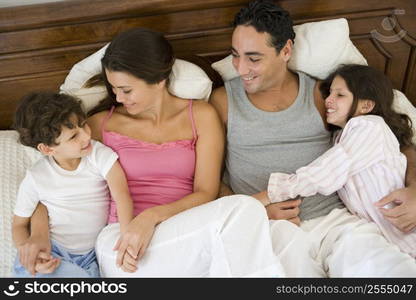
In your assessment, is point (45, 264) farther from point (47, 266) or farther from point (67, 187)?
point (67, 187)

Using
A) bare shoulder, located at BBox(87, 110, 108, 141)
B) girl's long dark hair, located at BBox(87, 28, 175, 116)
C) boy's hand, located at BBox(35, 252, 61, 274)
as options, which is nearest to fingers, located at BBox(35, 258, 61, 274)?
boy's hand, located at BBox(35, 252, 61, 274)

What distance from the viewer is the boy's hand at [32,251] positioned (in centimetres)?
131

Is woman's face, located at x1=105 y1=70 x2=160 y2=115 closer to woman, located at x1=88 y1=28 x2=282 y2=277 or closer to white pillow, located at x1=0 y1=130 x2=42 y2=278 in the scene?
woman, located at x1=88 y1=28 x2=282 y2=277

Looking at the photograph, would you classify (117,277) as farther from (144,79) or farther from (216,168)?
(144,79)

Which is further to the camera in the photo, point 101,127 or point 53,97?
point 101,127

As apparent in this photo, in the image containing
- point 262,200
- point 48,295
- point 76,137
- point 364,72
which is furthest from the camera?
point 364,72

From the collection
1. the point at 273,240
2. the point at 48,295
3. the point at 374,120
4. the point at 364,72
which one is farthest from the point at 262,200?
the point at 48,295

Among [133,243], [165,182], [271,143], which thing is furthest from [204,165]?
[133,243]

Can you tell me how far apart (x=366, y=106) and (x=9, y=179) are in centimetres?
122

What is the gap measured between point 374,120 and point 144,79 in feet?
2.44

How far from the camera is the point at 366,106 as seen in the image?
1.56 metres

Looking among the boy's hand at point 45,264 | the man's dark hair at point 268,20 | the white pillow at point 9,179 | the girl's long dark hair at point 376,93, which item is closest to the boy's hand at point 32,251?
the boy's hand at point 45,264

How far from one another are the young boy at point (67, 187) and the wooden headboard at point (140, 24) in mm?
292

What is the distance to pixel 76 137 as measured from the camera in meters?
1.36
